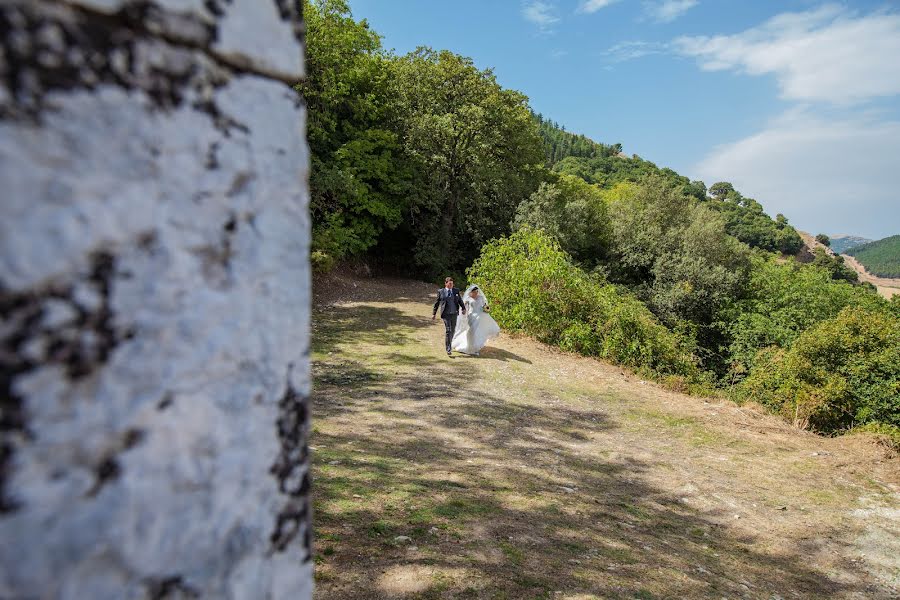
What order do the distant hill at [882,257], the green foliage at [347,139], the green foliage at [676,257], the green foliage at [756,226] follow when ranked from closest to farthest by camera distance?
the green foliage at [347,139]
the green foliage at [676,257]
the green foliage at [756,226]
the distant hill at [882,257]

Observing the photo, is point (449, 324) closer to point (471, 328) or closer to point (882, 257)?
point (471, 328)

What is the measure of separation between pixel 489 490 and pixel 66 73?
4.77 m

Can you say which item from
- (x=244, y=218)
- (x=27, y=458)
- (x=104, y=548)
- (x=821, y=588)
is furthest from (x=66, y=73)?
(x=821, y=588)

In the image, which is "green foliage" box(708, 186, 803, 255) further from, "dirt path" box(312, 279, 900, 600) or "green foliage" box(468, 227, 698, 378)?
"dirt path" box(312, 279, 900, 600)

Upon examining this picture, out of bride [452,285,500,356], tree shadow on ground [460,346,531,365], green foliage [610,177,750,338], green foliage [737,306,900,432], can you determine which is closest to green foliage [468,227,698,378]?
tree shadow on ground [460,346,531,365]

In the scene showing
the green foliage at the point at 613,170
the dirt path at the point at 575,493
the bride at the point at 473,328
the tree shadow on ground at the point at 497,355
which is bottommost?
the dirt path at the point at 575,493

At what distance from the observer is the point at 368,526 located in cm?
368

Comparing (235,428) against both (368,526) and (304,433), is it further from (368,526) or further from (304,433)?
(368,526)

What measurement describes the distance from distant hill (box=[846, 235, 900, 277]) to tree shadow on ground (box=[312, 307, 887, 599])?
311 ft

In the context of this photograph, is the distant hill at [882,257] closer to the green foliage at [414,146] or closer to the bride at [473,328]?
the green foliage at [414,146]

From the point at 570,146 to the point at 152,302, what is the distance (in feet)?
214

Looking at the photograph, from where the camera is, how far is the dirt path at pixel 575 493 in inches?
135

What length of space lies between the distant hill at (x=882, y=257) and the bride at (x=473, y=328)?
9162 centimetres

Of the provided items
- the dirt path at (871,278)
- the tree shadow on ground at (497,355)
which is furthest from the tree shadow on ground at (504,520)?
the dirt path at (871,278)
